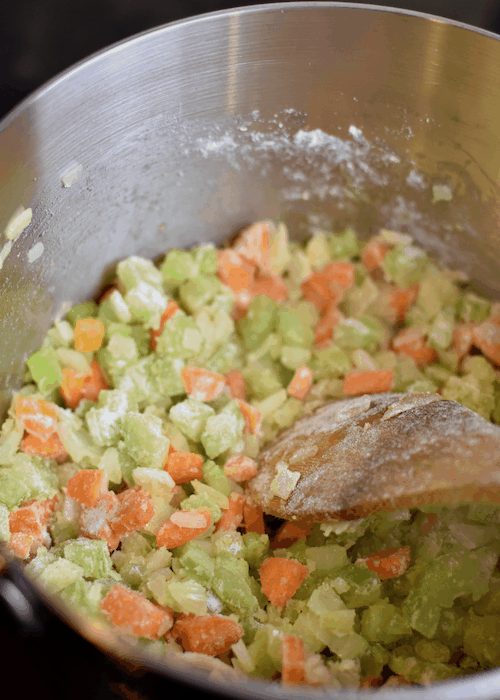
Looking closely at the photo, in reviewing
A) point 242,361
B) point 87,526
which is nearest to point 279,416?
point 242,361

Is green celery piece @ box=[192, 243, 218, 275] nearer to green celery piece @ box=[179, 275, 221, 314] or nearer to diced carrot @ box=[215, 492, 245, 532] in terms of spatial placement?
green celery piece @ box=[179, 275, 221, 314]

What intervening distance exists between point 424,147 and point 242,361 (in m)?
0.88

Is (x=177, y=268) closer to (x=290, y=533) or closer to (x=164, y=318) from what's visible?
(x=164, y=318)

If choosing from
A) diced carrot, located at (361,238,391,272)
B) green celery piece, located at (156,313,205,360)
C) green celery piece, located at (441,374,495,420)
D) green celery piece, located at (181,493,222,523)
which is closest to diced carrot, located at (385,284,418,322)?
diced carrot, located at (361,238,391,272)

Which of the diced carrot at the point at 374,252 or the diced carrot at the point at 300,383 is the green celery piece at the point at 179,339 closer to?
the diced carrot at the point at 300,383

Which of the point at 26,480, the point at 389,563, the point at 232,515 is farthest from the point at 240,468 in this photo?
the point at 26,480

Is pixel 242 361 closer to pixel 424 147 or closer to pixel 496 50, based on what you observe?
pixel 424 147

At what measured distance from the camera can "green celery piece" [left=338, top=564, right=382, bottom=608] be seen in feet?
4.48

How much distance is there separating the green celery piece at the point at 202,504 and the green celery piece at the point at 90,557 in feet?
0.75

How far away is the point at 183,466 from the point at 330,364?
60cm

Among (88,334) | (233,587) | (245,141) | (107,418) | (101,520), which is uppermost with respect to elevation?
(245,141)

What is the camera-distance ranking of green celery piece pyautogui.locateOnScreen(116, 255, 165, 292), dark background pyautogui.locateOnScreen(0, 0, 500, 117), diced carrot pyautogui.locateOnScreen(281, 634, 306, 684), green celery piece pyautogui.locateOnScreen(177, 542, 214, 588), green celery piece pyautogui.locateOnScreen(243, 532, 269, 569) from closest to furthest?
diced carrot pyautogui.locateOnScreen(281, 634, 306, 684), green celery piece pyautogui.locateOnScreen(177, 542, 214, 588), green celery piece pyautogui.locateOnScreen(243, 532, 269, 569), dark background pyautogui.locateOnScreen(0, 0, 500, 117), green celery piece pyautogui.locateOnScreen(116, 255, 165, 292)

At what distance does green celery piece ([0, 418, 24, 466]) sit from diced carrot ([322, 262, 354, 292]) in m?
1.18

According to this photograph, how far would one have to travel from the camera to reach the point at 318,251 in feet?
6.88
